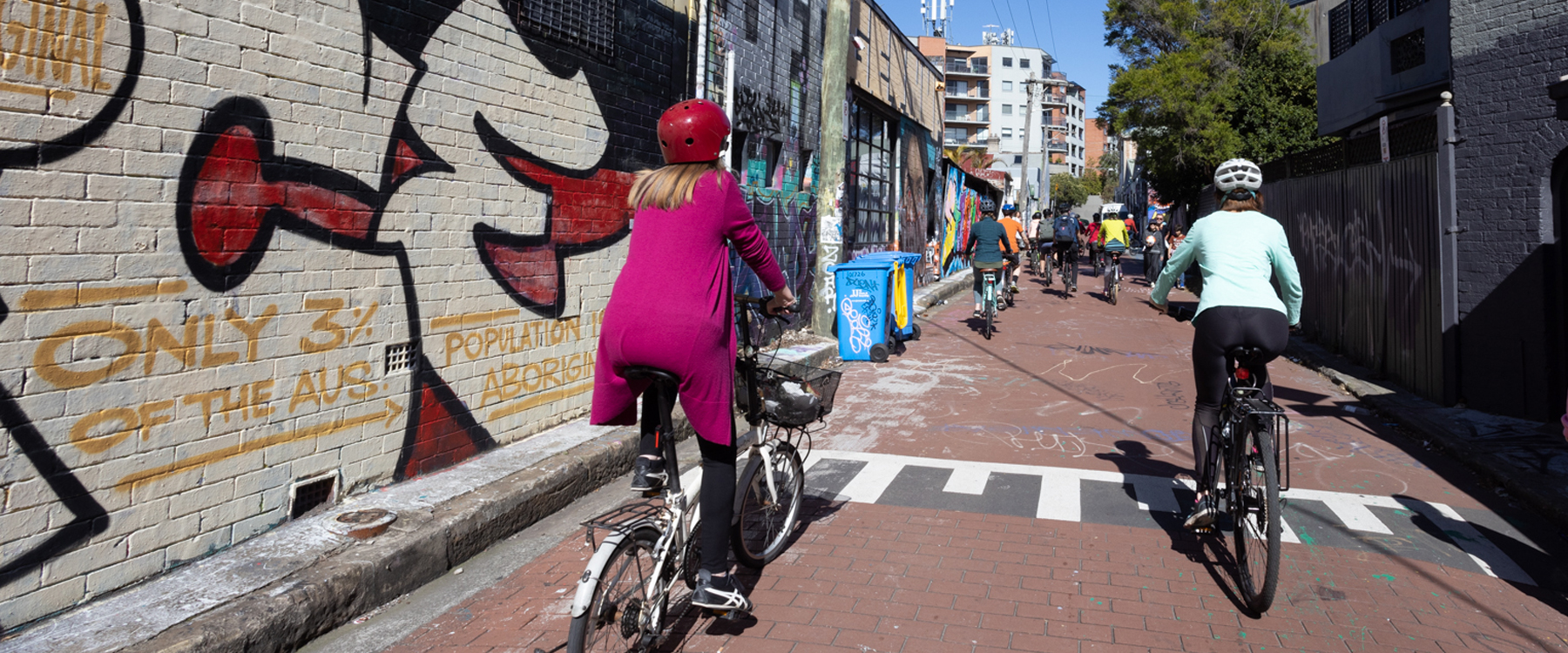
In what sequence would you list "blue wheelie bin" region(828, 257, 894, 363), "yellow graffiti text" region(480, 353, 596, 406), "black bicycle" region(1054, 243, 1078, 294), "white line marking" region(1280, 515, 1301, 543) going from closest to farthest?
1. "white line marking" region(1280, 515, 1301, 543)
2. "yellow graffiti text" region(480, 353, 596, 406)
3. "blue wheelie bin" region(828, 257, 894, 363)
4. "black bicycle" region(1054, 243, 1078, 294)

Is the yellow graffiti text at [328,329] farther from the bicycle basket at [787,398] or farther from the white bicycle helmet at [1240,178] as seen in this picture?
the white bicycle helmet at [1240,178]

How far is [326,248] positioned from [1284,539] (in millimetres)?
4772

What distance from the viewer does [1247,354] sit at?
419cm

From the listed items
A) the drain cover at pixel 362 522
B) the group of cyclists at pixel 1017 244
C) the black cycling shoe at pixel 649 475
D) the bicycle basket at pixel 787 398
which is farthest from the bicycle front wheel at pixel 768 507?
the group of cyclists at pixel 1017 244

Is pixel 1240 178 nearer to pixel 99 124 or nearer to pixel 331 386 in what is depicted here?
pixel 331 386

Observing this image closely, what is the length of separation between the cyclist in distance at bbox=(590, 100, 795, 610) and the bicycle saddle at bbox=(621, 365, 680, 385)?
2cm

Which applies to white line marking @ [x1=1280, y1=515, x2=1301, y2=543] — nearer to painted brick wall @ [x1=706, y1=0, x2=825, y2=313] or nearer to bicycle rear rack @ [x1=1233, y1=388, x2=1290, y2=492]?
bicycle rear rack @ [x1=1233, y1=388, x2=1290, y2=492]

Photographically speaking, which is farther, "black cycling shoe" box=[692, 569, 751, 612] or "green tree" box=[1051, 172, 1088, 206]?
"green tree" box=[1051, 172, 1088, 206]

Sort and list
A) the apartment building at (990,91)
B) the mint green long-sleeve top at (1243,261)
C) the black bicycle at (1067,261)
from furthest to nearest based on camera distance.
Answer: the apartment building at (990,91), the black bicycle at (1067,261), the mint green long-sleeve top at (1243,261)

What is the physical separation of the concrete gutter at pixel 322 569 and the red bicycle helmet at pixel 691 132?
6.88ft

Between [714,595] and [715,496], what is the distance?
0.33 m

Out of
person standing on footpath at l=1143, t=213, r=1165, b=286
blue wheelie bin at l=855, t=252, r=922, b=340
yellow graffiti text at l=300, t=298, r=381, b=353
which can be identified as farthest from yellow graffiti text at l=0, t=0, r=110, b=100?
person standing on footpath at l=1143, t=213, r=1165, b=286

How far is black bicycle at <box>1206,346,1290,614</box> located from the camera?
11.9ft

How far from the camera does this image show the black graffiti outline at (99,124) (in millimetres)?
3197
